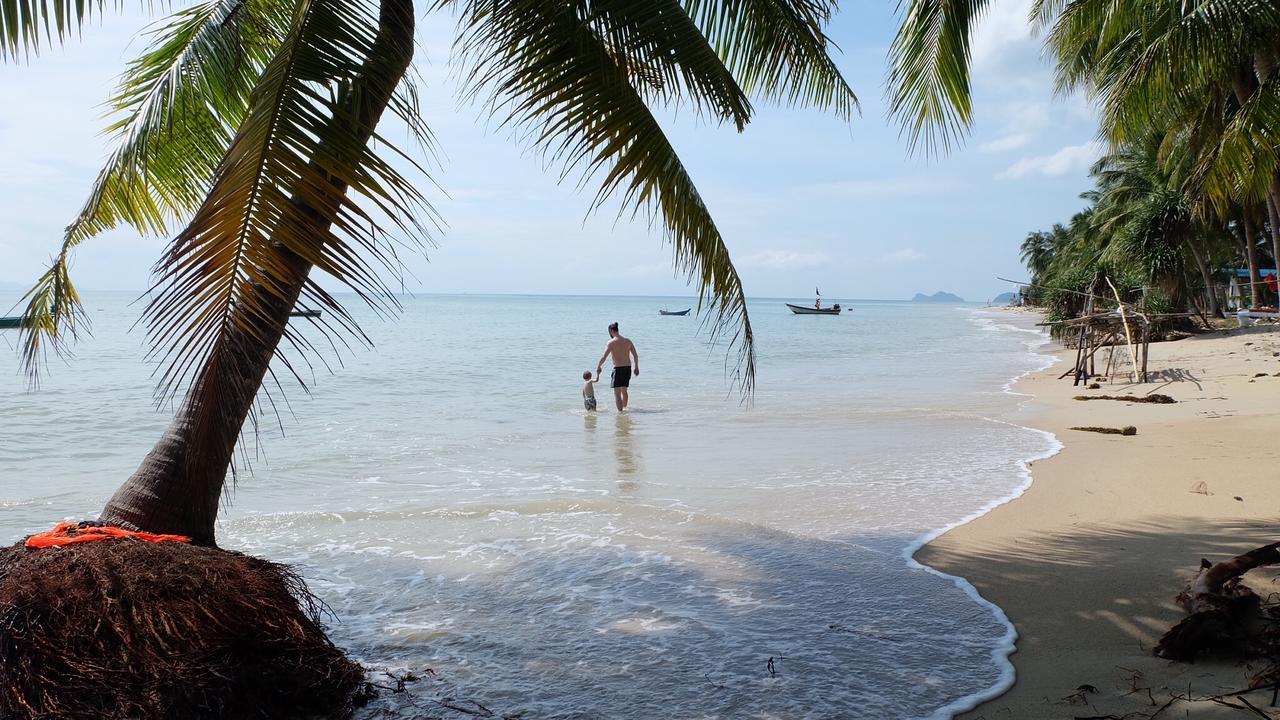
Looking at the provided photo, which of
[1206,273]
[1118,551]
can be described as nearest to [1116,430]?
[1118,551]

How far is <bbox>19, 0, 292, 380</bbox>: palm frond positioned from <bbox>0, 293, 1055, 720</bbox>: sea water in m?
0.55

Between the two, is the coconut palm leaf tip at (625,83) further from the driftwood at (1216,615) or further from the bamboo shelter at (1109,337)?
the bamboo shelter at (1109,337)

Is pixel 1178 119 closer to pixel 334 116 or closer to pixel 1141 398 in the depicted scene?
pixel 1141 398

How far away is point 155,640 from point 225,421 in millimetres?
881

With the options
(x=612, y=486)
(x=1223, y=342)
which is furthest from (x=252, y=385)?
(x=1223, y=342)

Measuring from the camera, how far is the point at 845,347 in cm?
4166

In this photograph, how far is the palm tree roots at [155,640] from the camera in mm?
3182

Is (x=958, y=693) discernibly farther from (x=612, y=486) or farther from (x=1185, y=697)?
(x=612, y=486)

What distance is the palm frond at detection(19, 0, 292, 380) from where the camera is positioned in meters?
5.20

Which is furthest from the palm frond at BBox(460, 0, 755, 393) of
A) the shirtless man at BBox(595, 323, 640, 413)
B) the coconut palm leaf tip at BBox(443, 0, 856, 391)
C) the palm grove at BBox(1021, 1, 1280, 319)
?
the shirtless man at BBox(595, 323, 640, 413)

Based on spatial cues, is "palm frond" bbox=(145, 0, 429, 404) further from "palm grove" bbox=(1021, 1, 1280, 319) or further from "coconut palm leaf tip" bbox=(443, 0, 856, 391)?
"palm grove" bbox=(1021, 1, 1280, 319)

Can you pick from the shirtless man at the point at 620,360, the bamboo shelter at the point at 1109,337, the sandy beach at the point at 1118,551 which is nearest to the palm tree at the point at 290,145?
the sandy beach at the point at 1118,551

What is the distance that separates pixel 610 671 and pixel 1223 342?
24177mm

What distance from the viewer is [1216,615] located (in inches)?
148
